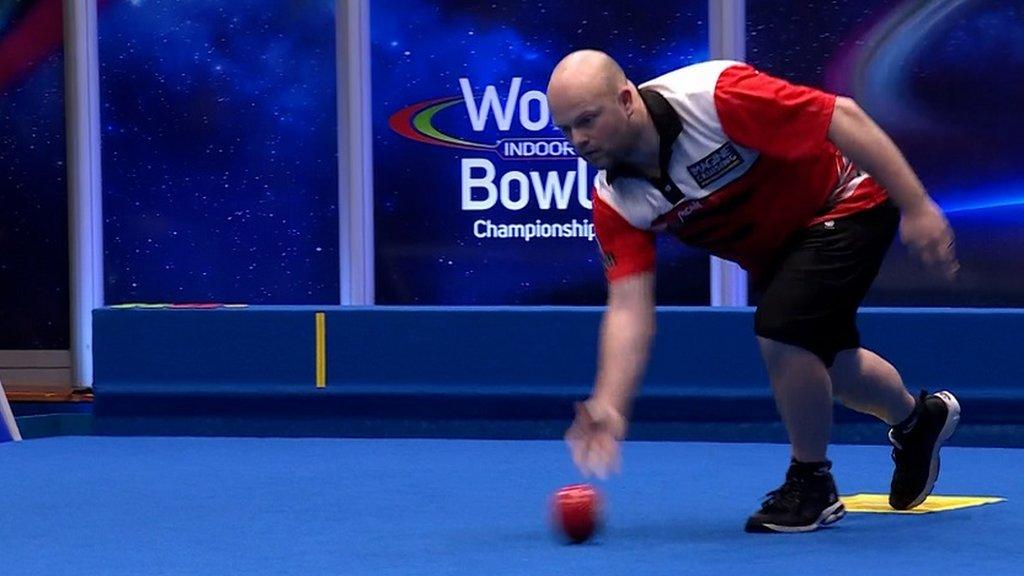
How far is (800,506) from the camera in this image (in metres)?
3.74

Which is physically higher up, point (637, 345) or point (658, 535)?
point (637, 345)

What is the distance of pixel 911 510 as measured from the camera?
406cm

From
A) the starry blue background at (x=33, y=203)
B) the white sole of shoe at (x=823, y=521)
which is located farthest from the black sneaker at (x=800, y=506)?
the starry blue background at (x=33, y=203)

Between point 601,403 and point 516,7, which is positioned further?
point 516,7

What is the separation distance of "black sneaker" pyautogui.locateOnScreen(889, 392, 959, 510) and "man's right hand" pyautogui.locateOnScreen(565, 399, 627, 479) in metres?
1.08

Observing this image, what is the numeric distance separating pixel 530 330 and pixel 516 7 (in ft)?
8.69

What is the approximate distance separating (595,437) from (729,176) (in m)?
0.70

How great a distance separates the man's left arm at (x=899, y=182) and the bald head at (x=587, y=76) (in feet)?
1.45

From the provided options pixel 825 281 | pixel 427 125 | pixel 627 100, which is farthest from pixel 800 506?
pixel 427 125

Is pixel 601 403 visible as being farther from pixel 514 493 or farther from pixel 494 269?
pixel 494 269

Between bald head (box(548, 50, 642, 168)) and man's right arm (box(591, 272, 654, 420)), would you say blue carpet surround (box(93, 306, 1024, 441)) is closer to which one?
man's right arm (box(591, 272, 654, 420))

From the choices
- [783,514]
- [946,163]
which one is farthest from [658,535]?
[946,163]

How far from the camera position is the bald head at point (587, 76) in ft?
10.9

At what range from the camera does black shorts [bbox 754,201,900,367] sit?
11.9 feet
